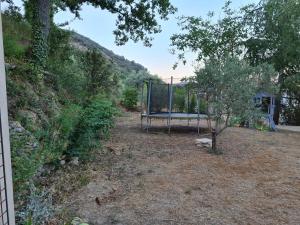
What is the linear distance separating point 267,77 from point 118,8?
529 centimetres

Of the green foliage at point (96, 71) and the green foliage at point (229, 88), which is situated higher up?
the green foliage at point (96, 71)

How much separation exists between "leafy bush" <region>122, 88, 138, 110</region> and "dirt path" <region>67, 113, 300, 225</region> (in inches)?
311

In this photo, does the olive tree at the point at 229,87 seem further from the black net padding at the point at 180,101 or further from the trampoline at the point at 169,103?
the black net padding at the point at 180,101

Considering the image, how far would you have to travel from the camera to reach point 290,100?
12672 millimetres

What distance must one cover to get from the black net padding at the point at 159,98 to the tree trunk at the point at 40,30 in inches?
113

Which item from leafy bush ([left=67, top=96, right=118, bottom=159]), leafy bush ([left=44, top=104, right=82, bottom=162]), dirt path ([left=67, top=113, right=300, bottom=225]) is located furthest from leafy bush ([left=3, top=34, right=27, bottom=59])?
dirt path ([left=67, top=113, right=300, bottom=225])

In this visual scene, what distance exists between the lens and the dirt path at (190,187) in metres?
3.35

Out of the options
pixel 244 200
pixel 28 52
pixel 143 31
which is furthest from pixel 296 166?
pixel 143 31

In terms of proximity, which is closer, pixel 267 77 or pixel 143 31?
pixel 267 77

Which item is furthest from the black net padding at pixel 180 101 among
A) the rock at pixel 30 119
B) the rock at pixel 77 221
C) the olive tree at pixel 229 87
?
the rock at pixel 77 221

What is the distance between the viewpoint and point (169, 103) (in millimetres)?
8773

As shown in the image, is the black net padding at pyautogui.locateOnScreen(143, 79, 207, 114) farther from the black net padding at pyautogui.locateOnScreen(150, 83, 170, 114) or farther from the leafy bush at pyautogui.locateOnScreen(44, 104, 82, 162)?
the leafy bush at pyautogui.locateOnScreen(44, 104, 82, 162)

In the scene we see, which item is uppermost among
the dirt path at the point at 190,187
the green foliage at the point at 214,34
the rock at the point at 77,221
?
the green foliage at the point at 214,34

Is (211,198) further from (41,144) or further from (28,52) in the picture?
(28,52)
